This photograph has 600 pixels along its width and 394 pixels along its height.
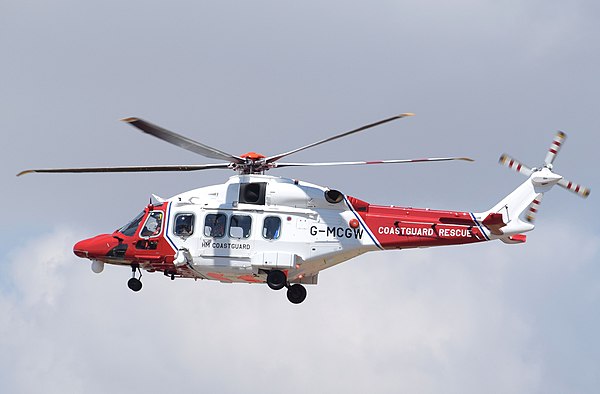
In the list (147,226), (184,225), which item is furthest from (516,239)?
(147,226)

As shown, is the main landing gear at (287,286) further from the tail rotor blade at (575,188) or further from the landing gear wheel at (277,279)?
the tail rotor blade at (575,188)

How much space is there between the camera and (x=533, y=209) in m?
37.9

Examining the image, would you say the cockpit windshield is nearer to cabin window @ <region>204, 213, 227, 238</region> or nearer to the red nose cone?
the red nose cone

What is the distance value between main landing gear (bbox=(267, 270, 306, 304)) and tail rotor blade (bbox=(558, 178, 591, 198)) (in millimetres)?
8661

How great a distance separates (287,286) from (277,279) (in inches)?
35.7

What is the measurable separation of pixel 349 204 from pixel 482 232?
4117 mm

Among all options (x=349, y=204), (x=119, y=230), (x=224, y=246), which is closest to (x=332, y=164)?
(x=349, y=204)

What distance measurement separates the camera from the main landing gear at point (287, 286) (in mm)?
37781

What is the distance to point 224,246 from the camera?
37.9 metres

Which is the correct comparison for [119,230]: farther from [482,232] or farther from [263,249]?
[482,232]

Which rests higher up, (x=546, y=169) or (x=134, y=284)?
(x=546, y=169)

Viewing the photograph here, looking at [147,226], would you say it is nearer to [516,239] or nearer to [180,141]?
[180,141]

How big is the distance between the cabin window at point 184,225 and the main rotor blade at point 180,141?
2224 mm

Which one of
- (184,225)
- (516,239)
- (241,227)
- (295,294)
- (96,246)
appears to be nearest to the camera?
(241,227)
